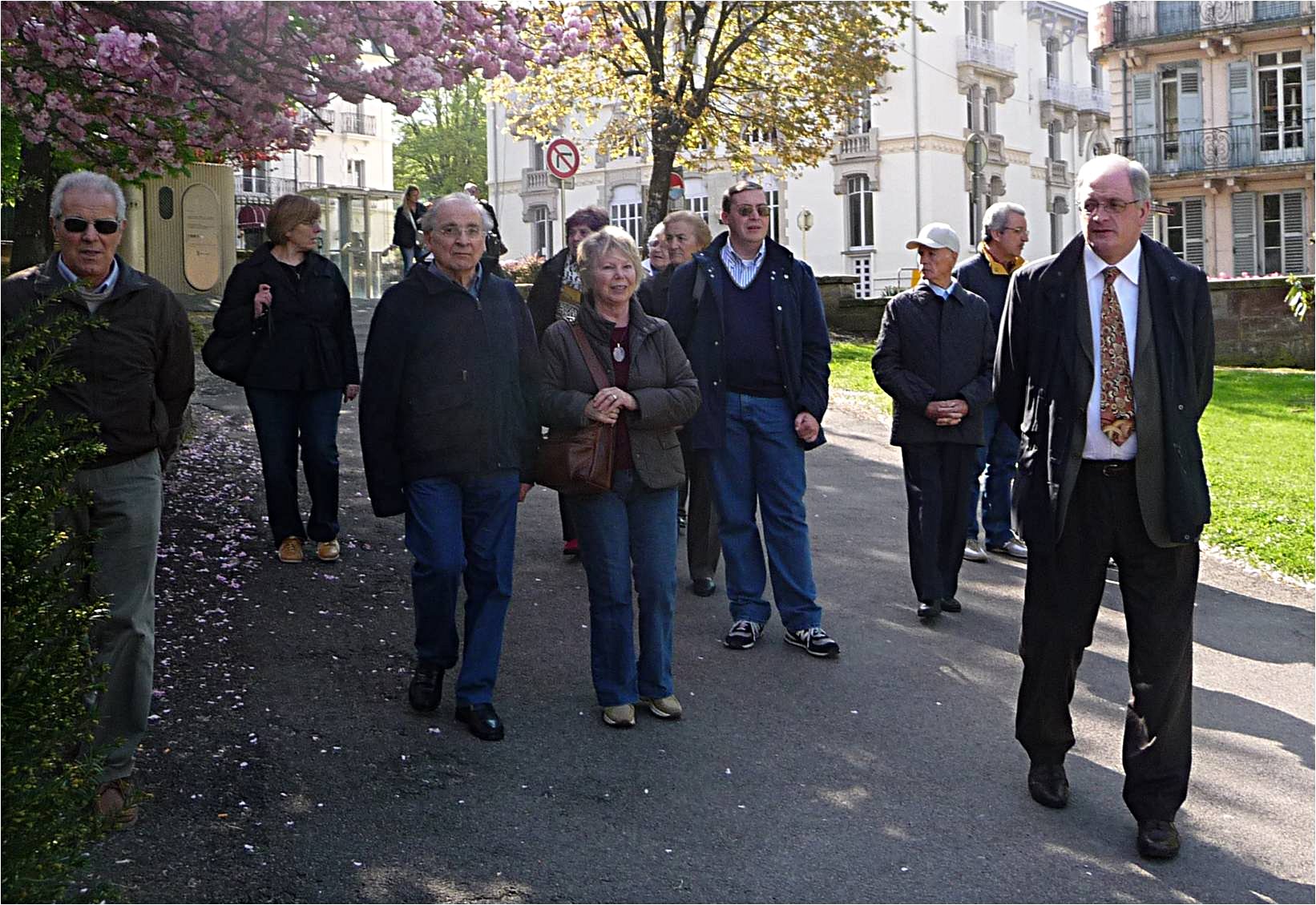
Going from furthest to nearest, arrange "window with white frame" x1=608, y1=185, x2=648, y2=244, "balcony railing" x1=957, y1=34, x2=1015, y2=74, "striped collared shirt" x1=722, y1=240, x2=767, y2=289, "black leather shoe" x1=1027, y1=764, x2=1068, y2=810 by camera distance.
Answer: "window with white frame" x1=608, y1=185, x2=648, y2=244
"balcony railing" x1=957, y1=34, x2=1015, y2=74
"striped collared shirt" x1=722, y1=240, x2=767, y2=289
"black leather shoe" x1=1027, y1=764, x2=1068, y2=810

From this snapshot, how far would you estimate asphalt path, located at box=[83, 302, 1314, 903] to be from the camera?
15.3 ft

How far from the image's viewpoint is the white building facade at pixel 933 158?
5034cm

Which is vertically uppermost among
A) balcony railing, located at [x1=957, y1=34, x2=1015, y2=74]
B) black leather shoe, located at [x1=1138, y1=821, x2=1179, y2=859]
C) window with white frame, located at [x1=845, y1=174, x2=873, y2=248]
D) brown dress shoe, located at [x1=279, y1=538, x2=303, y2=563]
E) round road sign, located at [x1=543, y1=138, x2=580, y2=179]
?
balcony railing, located at [x1=957, y1=34, x2=1015, y2=74]

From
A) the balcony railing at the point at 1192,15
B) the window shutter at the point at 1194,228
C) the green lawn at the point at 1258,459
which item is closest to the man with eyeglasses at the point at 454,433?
the green lawn at the point at 1258,459

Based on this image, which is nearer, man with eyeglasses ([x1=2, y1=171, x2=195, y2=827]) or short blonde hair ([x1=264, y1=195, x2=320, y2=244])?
man with eyeglasses ([x1=2, y1=171, x2=195, y2=827])

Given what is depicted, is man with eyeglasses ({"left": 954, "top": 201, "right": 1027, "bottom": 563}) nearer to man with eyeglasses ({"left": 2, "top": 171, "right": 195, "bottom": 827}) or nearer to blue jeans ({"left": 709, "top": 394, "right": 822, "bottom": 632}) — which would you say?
blue jeans ({"left": 709, "top": 394, "right": 822, "bottom": 632})

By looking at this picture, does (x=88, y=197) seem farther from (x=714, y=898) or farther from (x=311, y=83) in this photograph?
(x=311, y=83)

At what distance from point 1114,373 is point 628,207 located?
2105 inches

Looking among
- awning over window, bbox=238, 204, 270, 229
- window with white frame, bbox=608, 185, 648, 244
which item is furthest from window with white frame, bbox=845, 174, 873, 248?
awning over window, bbox=238, 204, 270, 229

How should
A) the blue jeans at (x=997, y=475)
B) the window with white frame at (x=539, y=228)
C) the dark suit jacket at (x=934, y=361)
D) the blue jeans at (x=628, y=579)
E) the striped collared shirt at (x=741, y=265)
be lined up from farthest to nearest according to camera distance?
1. the window with white frame at (x=539, y=228)
2. the blue jeans at (x=997, y=475)
3. the dark suit jacket at (x=934, y=361)
4. the striped collared shirt at (x=741, y=265)
5. the blue jeans at (x=628, y=579)

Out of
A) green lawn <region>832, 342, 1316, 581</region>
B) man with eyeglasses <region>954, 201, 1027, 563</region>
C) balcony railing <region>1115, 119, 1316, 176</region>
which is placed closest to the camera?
man with eyeglasses <region>954, 201, 1027, 563</region>

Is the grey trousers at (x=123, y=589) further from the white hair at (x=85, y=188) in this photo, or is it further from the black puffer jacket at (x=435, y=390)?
the black puffer jacket at (x=435, y=390)

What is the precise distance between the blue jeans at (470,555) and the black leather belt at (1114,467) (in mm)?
2282

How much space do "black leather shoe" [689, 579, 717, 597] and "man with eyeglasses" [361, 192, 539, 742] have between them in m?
2.58
